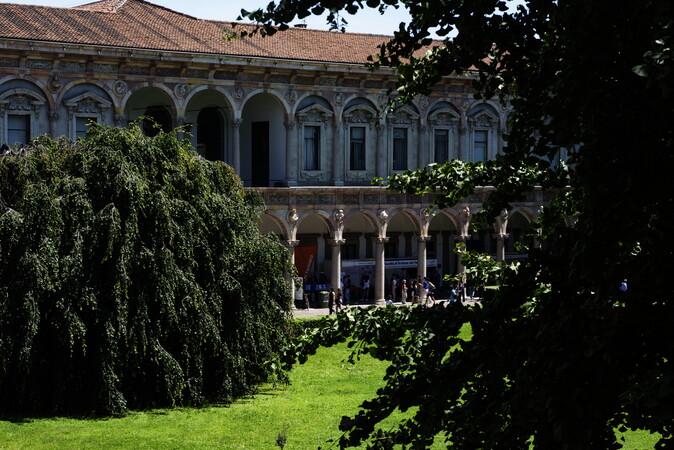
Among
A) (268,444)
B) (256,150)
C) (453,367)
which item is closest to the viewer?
(453,367)

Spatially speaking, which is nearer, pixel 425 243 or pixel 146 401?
pixel 146 401

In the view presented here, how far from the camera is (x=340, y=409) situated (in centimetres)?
2347

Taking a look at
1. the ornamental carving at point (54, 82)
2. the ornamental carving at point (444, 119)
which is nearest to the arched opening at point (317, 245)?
the ornamental carving at point (444, 119)

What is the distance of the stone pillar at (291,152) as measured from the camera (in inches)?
1663

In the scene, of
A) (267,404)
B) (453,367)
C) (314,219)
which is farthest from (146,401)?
(314,219)

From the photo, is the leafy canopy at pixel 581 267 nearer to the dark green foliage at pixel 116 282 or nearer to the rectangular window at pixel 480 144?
the dark green foliage at pixel 116 282

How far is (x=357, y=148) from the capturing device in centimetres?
4456

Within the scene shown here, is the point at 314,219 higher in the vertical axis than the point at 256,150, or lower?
lower

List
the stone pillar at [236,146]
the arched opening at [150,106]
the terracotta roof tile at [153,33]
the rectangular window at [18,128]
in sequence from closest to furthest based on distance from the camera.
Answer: the rectangular window at [18,128]
the terracotta roof tile at [153,33]
the arched opening at [150,106]
the stone pillar at [236,146]

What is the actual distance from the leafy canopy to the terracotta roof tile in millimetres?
31017

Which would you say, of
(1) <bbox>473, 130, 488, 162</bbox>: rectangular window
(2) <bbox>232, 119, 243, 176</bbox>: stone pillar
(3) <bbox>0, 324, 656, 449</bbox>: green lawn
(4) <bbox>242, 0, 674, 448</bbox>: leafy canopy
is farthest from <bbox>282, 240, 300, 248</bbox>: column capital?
(4) <bbox>242, 0, 674, 448</bbox>: leafy canopy

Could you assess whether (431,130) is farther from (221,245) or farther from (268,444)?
(268,444)

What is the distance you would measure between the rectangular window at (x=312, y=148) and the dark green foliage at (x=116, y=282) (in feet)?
64.1

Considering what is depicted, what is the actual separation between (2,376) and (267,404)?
557 cm
